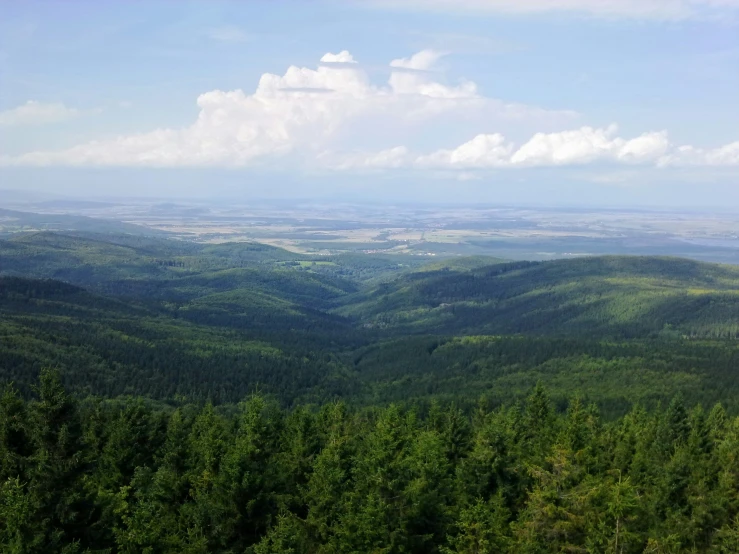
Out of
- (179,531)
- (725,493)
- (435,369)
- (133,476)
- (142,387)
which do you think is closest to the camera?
(179,531)

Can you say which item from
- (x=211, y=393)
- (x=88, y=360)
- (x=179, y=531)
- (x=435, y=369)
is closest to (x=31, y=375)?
(x=88, y=360)

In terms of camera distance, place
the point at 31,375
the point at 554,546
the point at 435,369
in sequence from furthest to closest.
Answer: the point at 435,369 → the point at 31,375 → the point at 554,546

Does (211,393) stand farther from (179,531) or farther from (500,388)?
(179,531)

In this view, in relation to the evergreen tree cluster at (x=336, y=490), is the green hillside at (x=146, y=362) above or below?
below

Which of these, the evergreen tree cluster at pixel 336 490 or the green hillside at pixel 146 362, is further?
the green hillside at pixel 146 362

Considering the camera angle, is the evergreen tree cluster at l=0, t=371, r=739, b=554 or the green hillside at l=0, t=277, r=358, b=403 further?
the green hillside at l=0, t=277, r=358, b=403

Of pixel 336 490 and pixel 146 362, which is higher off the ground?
pixel 336 490

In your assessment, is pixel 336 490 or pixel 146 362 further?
pixel 146 362

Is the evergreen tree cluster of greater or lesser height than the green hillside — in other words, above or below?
above
